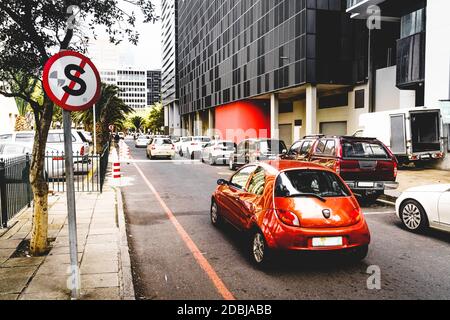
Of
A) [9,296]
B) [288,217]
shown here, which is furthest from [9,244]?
[288,217]

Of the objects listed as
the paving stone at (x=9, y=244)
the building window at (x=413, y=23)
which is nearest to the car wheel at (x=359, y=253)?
the paving stone at (x=9, y=244)

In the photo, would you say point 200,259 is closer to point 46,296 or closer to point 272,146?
point 46,296

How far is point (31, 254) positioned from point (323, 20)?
87.7 feet

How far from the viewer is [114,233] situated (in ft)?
23.0

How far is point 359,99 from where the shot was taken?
90.9ft

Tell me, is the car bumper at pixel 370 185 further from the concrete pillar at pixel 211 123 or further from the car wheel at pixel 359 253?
the concrete pillar at pixel 211 123

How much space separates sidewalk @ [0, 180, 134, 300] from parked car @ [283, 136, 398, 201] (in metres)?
5.50

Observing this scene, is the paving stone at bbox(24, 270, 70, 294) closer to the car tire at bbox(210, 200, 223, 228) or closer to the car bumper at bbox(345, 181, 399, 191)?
the car tire at bbox(210, 200, 223, 228)

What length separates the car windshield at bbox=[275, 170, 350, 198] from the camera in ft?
17.4

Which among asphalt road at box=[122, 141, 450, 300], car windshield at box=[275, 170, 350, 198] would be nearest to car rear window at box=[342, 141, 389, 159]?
asphalt road at box=[122, 141, 450, 300]

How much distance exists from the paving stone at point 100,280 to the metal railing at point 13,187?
353cm

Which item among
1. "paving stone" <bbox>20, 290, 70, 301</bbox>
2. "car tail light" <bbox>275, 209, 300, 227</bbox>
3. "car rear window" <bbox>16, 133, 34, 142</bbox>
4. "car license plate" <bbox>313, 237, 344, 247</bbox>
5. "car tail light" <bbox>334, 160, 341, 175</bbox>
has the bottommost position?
"paving stone" <bbox>20, 290, 70, 301</bbox>
